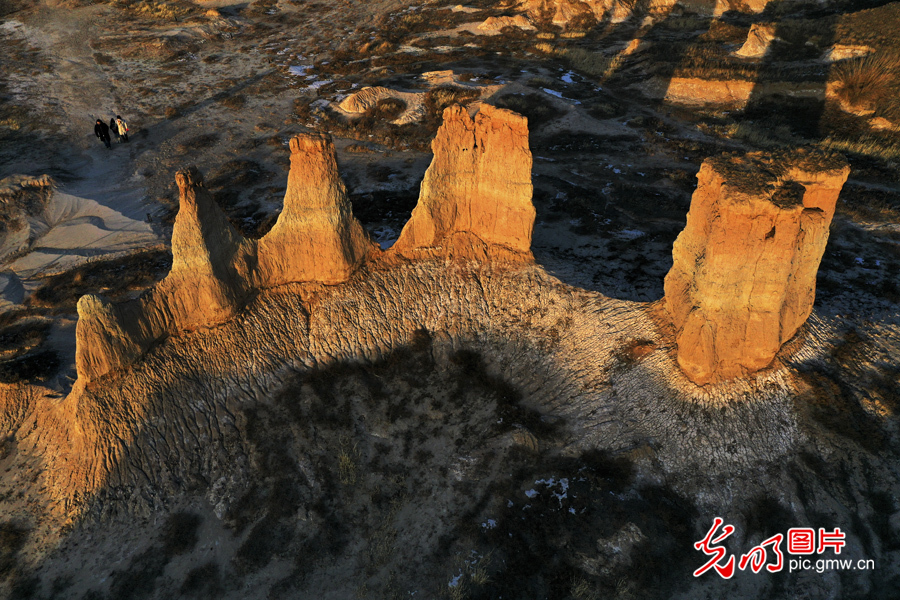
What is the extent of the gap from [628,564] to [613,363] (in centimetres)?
528

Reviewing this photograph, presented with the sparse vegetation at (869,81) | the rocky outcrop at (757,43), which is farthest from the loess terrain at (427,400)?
the rocky outcrop at (757,43)

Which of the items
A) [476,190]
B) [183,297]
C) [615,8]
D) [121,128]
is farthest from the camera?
[615,8]

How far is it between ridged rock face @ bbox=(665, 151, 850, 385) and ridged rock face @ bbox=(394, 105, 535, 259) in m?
4.84

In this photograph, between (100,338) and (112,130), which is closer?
(100,338)

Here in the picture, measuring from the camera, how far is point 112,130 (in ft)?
105

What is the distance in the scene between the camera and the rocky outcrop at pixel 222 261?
1279 cm

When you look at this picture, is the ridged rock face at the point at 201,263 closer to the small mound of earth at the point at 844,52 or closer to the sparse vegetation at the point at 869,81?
the sparse vegetation at the point at 869,81

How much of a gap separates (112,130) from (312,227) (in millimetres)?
24073

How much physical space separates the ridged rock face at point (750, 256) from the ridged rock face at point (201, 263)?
11636 mm

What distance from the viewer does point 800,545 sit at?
1170cm

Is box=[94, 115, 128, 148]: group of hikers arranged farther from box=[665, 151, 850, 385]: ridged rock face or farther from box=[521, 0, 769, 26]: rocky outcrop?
box=[521, 0, 769, 26]: rocky outcrop

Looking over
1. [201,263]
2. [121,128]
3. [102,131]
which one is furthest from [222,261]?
[121,128]

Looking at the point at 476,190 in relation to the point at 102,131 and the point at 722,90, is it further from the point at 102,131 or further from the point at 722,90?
the point at 722,90

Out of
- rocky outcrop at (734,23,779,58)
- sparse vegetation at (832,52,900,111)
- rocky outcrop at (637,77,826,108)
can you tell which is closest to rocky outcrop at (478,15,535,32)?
rocky outcrop at (637,77,826,108)
